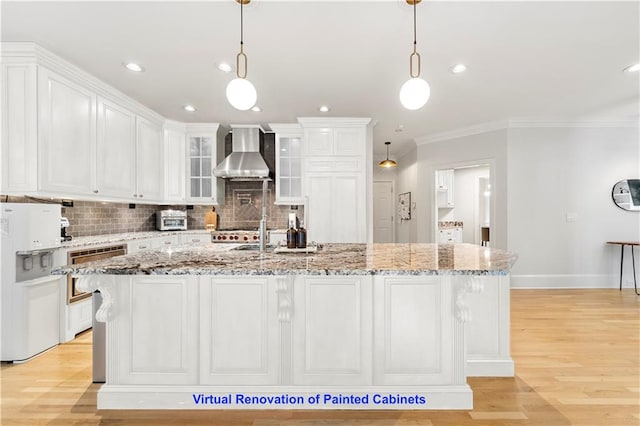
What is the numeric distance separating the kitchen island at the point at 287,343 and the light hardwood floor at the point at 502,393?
0.07 meters

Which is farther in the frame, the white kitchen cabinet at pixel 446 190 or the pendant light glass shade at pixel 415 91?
the white kitchen cabinet at pixel 446 190

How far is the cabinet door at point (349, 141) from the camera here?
4617 mm

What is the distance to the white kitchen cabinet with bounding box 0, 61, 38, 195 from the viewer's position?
269 cm

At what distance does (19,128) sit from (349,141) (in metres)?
3.58

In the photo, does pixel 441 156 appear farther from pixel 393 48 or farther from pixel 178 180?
pixel 178 180

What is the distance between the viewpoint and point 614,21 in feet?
7.75

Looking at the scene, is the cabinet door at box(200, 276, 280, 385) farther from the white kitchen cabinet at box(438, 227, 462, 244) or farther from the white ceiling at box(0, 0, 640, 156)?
the white kitchen cabinet at box(438, 227, 462, 244)

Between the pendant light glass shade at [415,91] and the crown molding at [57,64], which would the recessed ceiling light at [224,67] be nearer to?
the crown molding at [57,64]

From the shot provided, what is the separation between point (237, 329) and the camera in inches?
74.5

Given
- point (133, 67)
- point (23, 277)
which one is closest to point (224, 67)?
point (133, 67)

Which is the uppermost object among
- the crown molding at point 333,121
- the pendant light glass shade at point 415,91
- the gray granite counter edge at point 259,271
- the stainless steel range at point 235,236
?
the crown molding at point 333,121

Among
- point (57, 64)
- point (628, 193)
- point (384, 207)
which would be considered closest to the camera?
point (57, 64)

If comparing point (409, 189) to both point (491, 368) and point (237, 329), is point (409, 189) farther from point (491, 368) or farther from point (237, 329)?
point (237, 329)

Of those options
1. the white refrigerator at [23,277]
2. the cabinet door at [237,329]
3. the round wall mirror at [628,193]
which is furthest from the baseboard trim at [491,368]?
the round wall mirror at [628,193]
